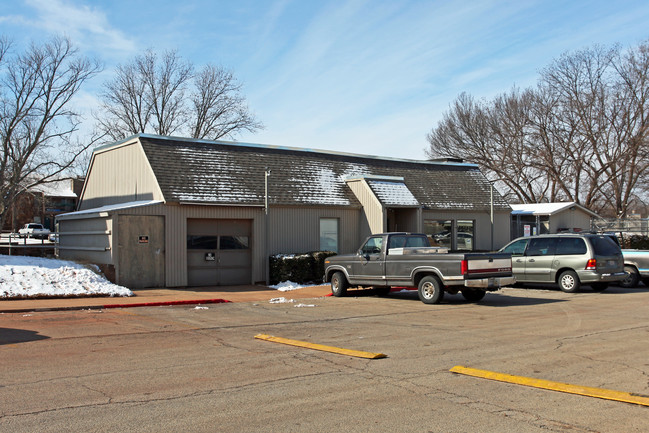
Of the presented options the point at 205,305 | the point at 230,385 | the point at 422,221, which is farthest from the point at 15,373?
the point at 422,221

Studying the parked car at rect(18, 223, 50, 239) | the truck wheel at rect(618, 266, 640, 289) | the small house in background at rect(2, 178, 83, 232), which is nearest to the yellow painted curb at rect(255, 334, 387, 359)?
the truck wheel at rect(618, 266, 640, 289)

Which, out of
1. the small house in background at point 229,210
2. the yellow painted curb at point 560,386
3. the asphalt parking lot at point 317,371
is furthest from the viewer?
the small house in background at point 229,210

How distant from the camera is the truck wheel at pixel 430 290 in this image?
15656 millimetres

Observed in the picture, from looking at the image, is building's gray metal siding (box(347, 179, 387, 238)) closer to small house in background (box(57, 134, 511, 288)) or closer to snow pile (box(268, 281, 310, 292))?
small house in background (box(57, 134, 511, 288))

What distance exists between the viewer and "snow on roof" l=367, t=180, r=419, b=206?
25234 millimetres

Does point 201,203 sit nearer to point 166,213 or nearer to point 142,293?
point 166,213

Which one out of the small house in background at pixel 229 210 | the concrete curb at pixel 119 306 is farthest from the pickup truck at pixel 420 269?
the small house in background at pixel 229 210

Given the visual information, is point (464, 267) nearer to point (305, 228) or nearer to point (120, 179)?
point (305, 228)

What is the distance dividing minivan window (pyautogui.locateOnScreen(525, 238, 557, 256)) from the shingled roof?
7082mm

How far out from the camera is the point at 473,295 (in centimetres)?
1662

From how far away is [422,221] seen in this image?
1077 inches

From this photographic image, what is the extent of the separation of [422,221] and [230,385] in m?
21.0

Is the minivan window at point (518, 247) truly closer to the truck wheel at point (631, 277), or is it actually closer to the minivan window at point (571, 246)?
the minivan window at point (571, 246)

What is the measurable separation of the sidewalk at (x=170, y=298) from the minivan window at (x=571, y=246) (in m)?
7.55
